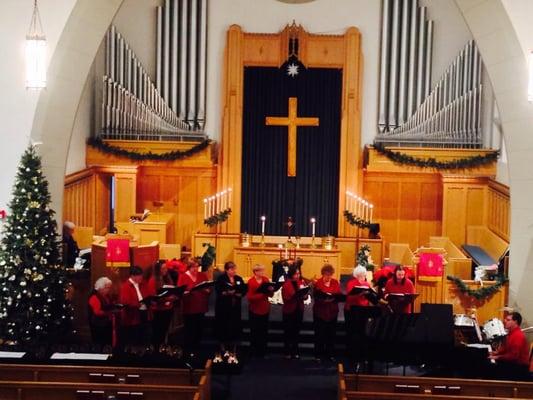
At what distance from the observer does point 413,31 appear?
58.1 ft

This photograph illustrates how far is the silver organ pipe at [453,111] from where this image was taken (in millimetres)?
17500

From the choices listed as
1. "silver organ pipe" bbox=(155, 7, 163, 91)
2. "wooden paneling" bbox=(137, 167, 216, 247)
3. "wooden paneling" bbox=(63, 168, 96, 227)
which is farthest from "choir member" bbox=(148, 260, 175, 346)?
"silver organ pipe" bbox=(155, 7, 163, 91)

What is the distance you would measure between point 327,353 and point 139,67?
7.36m

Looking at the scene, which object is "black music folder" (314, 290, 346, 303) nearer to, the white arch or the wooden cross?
the white arch

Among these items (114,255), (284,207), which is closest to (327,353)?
(114,255)

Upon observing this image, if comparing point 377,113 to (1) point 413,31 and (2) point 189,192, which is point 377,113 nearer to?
(1) point 413,31

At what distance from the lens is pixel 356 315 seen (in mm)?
12453

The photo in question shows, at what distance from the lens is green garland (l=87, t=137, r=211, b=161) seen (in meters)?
17.7

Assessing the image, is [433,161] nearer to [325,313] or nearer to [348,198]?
[348,198]

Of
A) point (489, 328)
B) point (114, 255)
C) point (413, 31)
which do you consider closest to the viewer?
point (489, 328)

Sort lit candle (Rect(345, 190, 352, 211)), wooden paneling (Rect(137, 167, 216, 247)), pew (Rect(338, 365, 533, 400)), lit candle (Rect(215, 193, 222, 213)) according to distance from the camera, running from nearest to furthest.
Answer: pew (Rect(338, 365, 533, 400)) < lit candle (Rect(215, 193, 222, 213)) < lit candle (Rect(345, 190, 352, 211)) < wooden paneling (Rect(137, 167, 216, 247))

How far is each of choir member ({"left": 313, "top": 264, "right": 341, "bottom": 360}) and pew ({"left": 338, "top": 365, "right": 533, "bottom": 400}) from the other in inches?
98.0

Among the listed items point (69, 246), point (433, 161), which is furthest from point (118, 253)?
point (433, 161)

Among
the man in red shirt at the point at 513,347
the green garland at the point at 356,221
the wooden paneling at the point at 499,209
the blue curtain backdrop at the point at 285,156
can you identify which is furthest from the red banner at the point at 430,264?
the blue curtain backdrop at the point at 285,156
